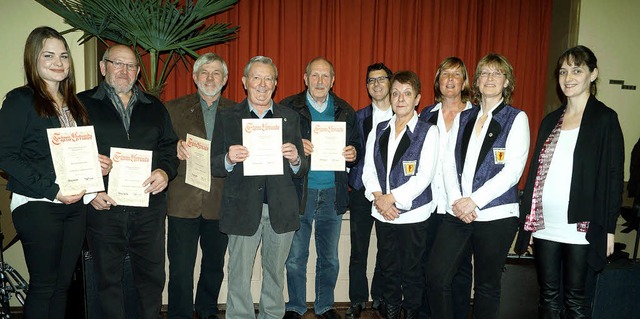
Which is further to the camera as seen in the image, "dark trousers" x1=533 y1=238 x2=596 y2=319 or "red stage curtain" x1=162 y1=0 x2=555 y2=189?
"red stage curtain" x1=162 y1=0 x2=555 y2=189

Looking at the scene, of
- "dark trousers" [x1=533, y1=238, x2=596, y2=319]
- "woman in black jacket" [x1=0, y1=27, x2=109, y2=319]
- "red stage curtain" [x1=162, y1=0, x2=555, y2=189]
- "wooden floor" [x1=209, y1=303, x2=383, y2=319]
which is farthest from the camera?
"red stage curtain" [x1=162, y1=0, x2=555, y2=189]

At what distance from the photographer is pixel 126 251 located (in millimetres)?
2617

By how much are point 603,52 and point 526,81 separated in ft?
2.55

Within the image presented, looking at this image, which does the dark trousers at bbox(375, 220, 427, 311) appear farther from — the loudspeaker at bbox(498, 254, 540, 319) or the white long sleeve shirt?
the loudspeaker at bbox(498, 254, 540, 319)

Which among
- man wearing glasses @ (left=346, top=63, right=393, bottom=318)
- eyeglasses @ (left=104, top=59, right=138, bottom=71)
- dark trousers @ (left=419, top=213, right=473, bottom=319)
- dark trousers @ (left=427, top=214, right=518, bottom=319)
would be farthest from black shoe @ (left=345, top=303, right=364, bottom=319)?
eyeglasses @ (left=104, top=59, right=138, bottom=71)

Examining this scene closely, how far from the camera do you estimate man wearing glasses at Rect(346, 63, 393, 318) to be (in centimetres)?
325

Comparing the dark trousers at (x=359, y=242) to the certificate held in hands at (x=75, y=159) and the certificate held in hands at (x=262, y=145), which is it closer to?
the certificate held in hands at (x=262, y=145)

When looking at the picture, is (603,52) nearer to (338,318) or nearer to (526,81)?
(526,81)

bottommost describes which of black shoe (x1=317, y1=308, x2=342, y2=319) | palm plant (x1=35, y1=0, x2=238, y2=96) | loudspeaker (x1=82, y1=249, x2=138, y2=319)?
black shoe (x1=317, y1=308, x2=342, y2=319)

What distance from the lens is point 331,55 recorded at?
14.9 ft

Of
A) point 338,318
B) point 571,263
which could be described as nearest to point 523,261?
point 571,263

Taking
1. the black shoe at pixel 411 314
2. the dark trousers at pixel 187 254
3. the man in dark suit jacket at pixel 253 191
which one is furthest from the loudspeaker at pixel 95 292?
the black shoe at pixel 411 314

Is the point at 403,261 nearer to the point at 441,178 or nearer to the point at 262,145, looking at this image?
the point at 441,178

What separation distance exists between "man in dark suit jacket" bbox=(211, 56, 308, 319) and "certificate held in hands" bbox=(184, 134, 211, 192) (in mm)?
87
